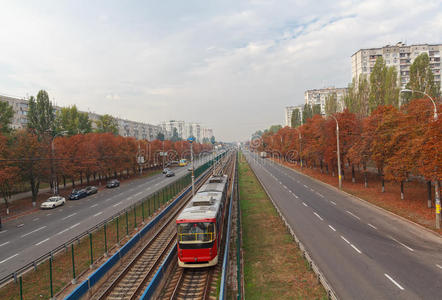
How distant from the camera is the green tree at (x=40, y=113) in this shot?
162 feet

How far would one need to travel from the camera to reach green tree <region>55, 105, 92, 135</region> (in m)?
60.8

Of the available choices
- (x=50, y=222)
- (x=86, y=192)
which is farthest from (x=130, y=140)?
(x=50, y=222)

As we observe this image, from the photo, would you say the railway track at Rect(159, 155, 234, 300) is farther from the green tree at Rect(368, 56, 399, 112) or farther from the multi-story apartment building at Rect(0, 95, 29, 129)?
the multi-story apartment building at Rect(0, 95, 29, 129)

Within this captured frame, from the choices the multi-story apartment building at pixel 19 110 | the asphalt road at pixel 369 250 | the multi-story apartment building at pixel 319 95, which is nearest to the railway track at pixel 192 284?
the asphalt road at pixel 369 250

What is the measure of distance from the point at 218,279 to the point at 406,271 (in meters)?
9.48

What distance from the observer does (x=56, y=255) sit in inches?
659

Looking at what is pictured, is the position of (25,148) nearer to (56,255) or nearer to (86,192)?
(86,192)

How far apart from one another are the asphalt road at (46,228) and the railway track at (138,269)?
6.41 m

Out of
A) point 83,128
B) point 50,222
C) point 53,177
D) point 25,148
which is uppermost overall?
point 83,128

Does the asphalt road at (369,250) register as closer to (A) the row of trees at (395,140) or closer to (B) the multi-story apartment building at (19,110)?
(A) the row of trees at (395,140)

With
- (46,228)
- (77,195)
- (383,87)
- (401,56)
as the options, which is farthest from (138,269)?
(401,56)

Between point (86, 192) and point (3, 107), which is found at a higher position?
point (3, 107)

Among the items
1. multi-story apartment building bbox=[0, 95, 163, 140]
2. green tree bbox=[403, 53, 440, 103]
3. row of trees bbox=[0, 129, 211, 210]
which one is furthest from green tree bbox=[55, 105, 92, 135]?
green tree bbox=[403, 53, 440, 103]

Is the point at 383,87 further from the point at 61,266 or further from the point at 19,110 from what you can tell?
the point at 19,110
